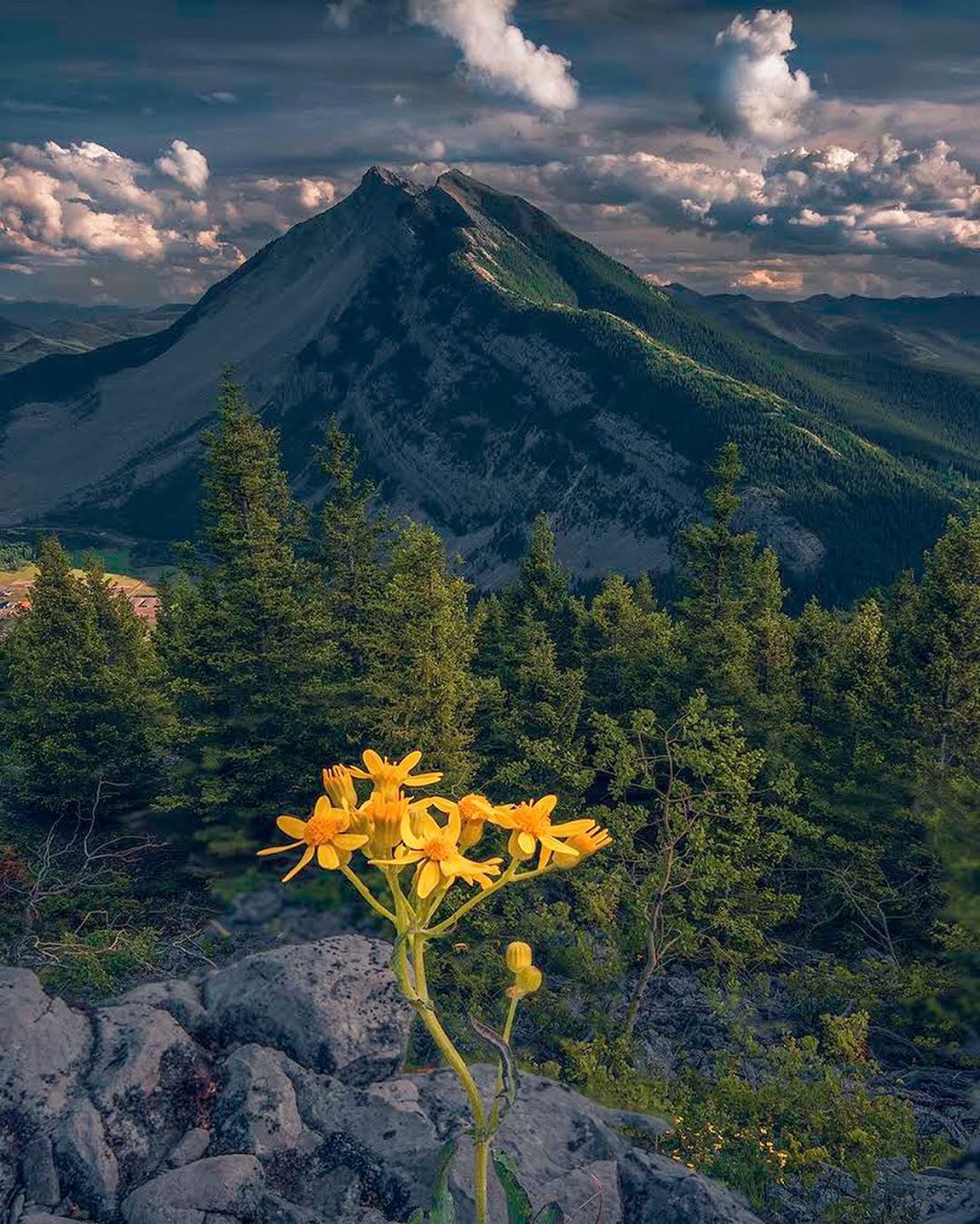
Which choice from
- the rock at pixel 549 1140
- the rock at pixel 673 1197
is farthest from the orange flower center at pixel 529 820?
the rock at pixel 673 1197

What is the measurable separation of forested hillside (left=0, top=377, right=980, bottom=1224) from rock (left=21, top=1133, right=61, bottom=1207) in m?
7.67

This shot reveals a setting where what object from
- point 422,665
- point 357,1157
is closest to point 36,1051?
point 357,1157

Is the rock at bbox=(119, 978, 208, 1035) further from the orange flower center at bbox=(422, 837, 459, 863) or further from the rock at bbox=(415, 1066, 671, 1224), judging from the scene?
A: the orange flower center at bbox=(422, 837, 459, 863)

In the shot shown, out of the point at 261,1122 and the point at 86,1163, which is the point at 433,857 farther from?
the point at 86,1163

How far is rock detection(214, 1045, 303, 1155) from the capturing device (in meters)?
9.06

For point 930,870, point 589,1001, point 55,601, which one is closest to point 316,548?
point 55,601

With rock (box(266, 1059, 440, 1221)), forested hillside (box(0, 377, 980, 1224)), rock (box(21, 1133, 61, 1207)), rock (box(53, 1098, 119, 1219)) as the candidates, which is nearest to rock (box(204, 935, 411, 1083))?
rock (box(266, 1059, 440, 1221))

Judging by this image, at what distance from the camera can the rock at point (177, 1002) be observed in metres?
10.9

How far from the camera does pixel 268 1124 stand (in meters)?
9.20

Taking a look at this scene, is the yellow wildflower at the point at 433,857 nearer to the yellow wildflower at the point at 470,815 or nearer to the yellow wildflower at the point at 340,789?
the yellow wildflower at the point at 470,815

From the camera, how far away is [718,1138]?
407 inches

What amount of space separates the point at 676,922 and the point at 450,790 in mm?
7447

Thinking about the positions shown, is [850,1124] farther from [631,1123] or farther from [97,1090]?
[97,1090]

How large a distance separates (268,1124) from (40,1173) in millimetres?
2463
